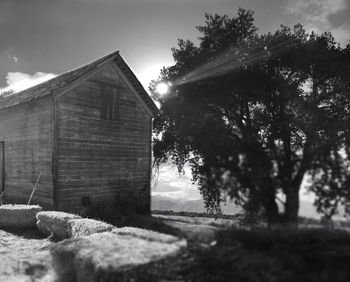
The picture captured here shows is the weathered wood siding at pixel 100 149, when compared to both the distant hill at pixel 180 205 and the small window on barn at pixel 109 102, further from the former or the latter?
the distant hill at pixel 180 205

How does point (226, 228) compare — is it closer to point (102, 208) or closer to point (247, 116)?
point (102, 208)

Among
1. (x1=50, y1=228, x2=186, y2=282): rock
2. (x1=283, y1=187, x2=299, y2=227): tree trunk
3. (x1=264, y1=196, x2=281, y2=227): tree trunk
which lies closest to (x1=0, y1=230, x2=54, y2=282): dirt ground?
(x1=50, y1=228, x2=186, y2=282): rock

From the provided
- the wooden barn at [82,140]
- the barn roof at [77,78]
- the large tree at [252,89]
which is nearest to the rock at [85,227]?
the wooden barn at [82,140]

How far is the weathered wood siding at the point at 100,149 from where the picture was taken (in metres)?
13.4

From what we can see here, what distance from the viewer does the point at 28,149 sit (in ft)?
48.5

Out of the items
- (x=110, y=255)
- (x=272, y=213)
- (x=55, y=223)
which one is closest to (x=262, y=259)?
(x=272, y=213)

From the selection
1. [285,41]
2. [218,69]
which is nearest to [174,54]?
[218,69]

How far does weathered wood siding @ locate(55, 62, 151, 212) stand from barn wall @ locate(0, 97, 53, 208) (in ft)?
2.05

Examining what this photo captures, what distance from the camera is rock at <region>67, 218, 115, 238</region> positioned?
8.62 metres

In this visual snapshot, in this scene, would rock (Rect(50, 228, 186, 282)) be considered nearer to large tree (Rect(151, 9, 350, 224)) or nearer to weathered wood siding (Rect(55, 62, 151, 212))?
weathered wood siding (Rect(55, 62, 151, 212))

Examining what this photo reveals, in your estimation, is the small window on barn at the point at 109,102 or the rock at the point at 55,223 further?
the small window on barn at the point at 109,102

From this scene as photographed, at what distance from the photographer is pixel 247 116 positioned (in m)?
19.8

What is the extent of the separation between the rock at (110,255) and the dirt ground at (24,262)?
2.33 feet

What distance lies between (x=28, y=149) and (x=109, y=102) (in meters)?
4.50
